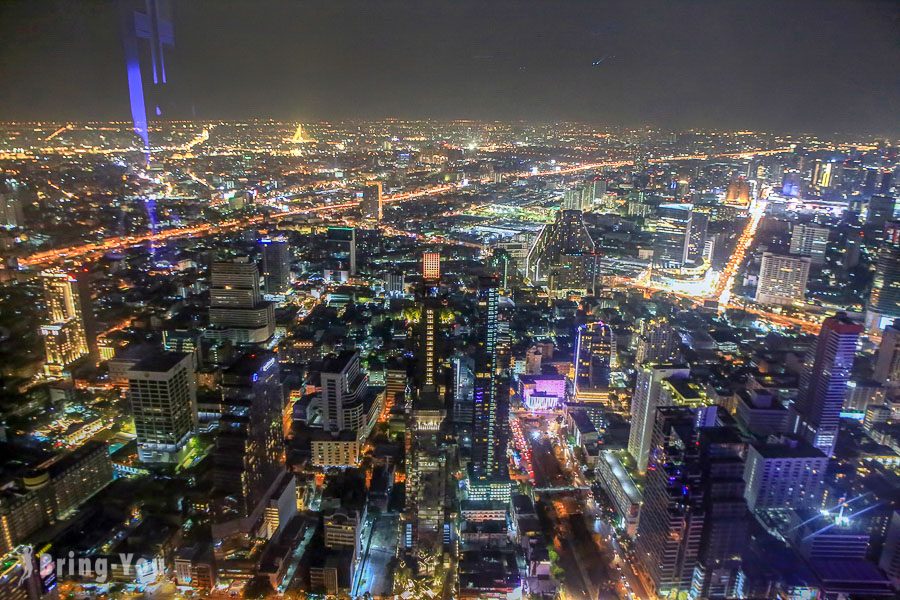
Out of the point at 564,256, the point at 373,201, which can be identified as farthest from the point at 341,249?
the point at 564,256

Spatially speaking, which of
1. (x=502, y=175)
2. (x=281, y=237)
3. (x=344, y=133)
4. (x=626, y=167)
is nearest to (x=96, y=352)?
(x=281, y=237)

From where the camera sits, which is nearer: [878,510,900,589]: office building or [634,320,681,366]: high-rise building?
[878,510,900,589]: office building

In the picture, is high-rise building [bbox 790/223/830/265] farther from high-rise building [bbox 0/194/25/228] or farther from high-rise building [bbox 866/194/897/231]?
high-rise building [bbox 0/194/25/228]

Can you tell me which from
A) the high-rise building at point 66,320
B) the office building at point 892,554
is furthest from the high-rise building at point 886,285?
the high-rise building at point 66,320

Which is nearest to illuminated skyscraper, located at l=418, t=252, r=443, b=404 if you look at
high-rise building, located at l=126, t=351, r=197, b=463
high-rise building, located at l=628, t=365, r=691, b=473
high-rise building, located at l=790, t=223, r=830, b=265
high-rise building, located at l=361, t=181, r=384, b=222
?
high-rise building, located at l=628, t=365, r=691, b=473

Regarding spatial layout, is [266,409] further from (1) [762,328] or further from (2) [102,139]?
(1) [762,328]
